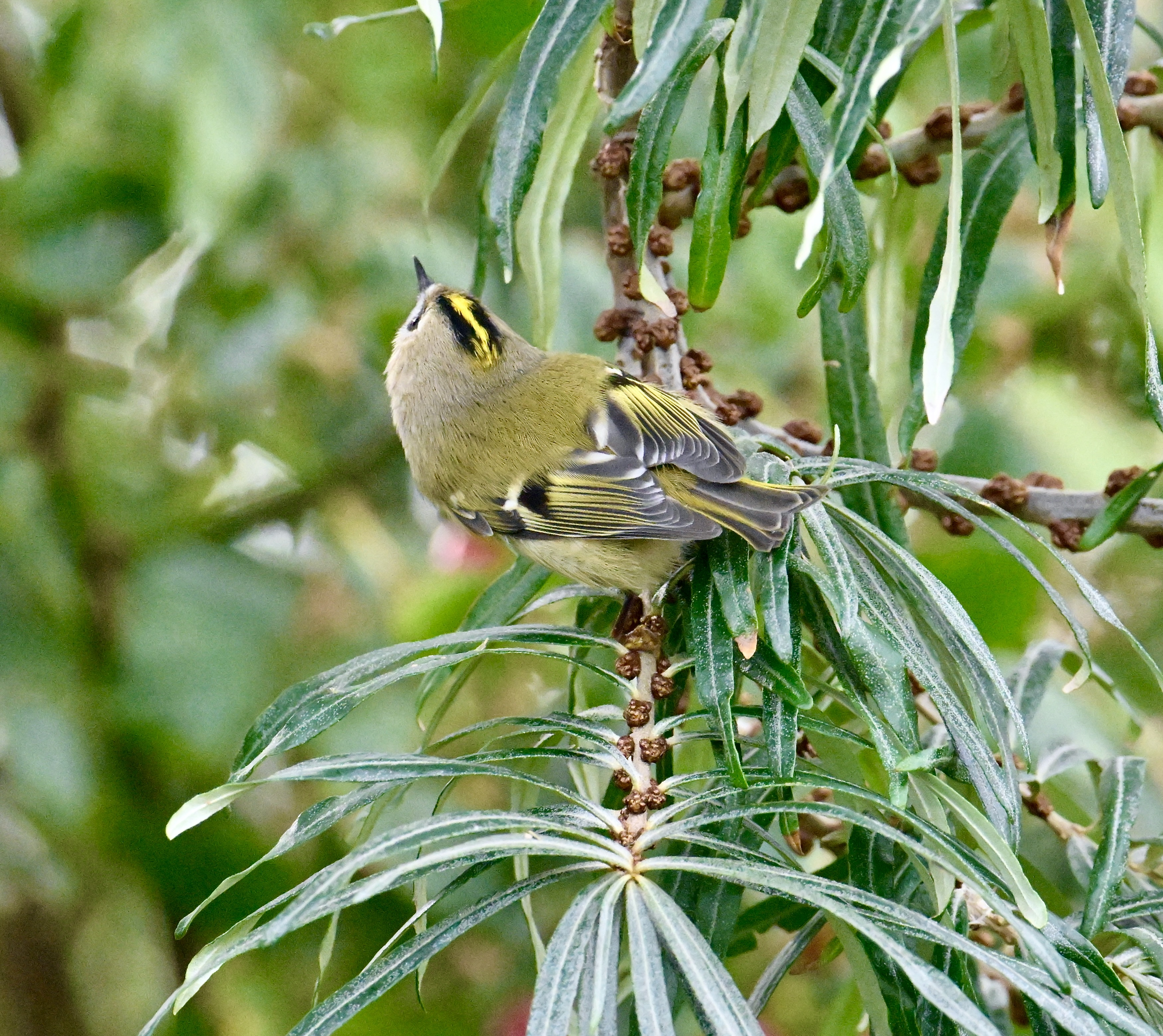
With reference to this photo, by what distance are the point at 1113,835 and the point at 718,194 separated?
67cm

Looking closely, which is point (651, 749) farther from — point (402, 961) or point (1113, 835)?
point (1113, 835)

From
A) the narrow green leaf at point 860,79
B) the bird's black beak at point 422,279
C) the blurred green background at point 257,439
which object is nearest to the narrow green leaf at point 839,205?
the narrow green leaf at point 860,79

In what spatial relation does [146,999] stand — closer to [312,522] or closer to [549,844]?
[312,522]

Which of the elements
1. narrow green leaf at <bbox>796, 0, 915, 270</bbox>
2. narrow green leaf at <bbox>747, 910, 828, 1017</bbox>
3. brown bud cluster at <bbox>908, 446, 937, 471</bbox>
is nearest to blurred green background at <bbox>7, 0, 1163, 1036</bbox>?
brown bud cluster at <bbox>908, 446, 937, 471</bbox>

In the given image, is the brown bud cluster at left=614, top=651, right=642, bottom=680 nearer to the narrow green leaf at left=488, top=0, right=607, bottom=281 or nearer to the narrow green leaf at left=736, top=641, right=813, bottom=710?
the narrow green leaf at left=736, top=641, right=813, bottom=710

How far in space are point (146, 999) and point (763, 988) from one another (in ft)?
5.59

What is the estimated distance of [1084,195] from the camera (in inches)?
85.6

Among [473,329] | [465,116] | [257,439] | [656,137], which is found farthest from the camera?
[257,439]

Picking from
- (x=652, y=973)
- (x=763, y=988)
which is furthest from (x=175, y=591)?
(x=652, y=973)

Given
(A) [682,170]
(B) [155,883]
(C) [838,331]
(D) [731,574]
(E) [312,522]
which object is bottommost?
(B) [155,883]

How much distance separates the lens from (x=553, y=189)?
1.39 metres

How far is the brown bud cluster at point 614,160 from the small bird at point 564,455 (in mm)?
229

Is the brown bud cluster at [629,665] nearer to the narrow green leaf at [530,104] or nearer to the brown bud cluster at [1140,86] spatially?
the narrow green leaf at [530,104]

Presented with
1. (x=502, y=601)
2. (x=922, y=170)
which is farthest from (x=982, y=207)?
(x=502, y=601)
